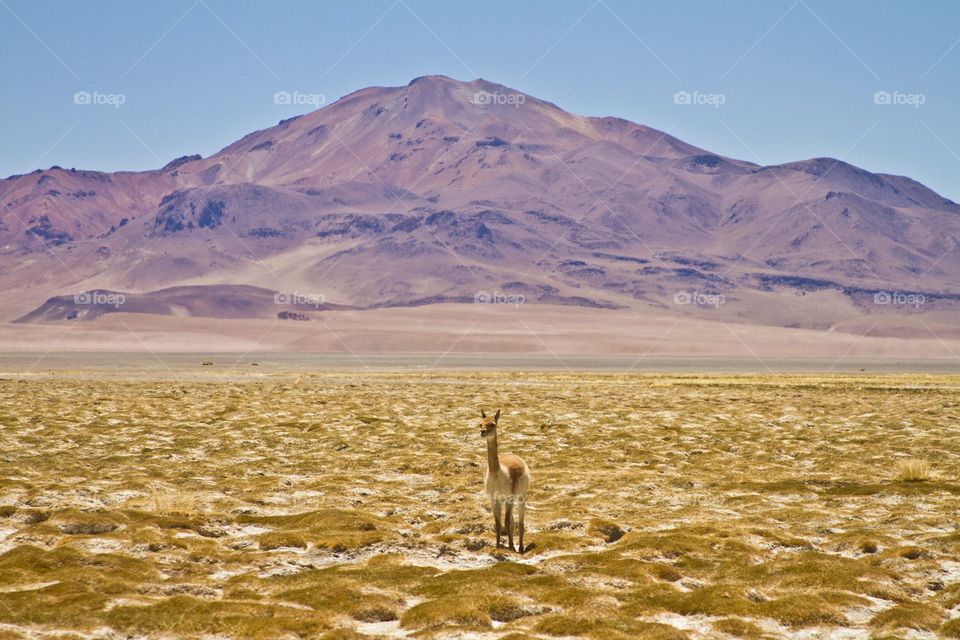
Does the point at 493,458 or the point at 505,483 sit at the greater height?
the point at 493,458

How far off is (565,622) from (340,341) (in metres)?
156

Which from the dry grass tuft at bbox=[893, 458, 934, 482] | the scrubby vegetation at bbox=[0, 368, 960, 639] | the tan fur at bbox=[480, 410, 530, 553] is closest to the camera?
the scrubby vegetation at bbox=[0, 368, 960, 639]

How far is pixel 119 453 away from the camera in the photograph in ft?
66.9

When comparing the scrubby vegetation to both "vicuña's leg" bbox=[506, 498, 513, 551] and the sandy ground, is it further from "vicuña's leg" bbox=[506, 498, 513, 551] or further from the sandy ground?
the sandy ground

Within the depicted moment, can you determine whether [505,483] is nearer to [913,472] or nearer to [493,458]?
[493,458]

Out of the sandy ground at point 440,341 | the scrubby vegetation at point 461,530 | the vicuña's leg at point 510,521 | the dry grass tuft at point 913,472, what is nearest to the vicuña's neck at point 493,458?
the vicuña's leg at point 510,521

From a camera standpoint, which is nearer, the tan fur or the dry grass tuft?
the tan fur

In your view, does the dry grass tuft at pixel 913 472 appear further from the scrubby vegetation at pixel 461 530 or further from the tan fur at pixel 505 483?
the tan fur at pixel 505 483

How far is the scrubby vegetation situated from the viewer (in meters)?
9.26

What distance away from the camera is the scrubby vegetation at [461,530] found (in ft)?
30.4

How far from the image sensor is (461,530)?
13.3 m

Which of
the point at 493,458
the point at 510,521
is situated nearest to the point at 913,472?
the point at 510,521

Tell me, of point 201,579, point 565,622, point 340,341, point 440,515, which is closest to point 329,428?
point 440,515

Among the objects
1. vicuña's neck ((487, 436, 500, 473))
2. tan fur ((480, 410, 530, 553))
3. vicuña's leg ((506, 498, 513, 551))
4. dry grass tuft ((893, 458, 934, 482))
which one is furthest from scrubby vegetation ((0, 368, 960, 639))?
vicuña's neck ((487, 436, 500, 473))
